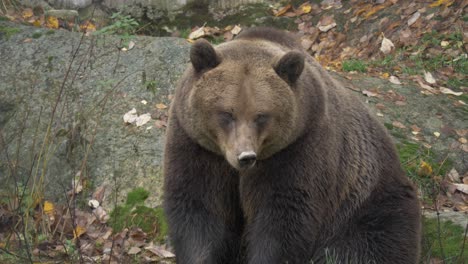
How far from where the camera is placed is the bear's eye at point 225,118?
15.6ft

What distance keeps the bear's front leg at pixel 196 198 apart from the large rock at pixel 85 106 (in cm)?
187

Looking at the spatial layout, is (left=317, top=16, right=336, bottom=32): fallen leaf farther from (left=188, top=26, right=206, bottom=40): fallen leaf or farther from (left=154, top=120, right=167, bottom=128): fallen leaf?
(left=154, top=120, right=167, bottom=128): fallen leaf

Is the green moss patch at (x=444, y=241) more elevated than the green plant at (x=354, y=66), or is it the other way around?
the green moss patch at (x=444, y=241)

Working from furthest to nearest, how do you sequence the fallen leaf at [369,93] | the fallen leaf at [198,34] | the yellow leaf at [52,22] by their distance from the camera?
the fallen leaf at [198,34] → the yellow leaf at [52,22] → the fallen leaf at [369,93]

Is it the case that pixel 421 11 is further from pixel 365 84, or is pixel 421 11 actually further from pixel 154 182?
pixel 154 182

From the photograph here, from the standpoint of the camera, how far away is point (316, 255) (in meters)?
5.70

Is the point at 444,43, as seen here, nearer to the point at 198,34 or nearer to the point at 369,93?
the point at 369,93

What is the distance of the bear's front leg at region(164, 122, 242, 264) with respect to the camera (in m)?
5.17

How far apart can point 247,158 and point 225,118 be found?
407 millimetres

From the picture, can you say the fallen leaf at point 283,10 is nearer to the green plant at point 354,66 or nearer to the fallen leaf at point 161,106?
the green plant at point 354,66

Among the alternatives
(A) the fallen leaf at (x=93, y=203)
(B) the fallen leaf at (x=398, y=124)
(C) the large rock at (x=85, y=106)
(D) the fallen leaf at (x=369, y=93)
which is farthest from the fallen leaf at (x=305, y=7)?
(A) the fallen leaf at (x=93, y=203)

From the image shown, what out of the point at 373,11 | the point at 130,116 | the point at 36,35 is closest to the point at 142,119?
the point at 130,116

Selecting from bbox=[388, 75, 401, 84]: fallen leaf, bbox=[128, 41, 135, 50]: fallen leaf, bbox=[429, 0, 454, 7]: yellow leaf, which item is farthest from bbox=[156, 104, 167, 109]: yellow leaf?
bbox=[429, 0, 454, 7]: yellow leaf

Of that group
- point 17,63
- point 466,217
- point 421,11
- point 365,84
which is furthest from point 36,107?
point 421,11
